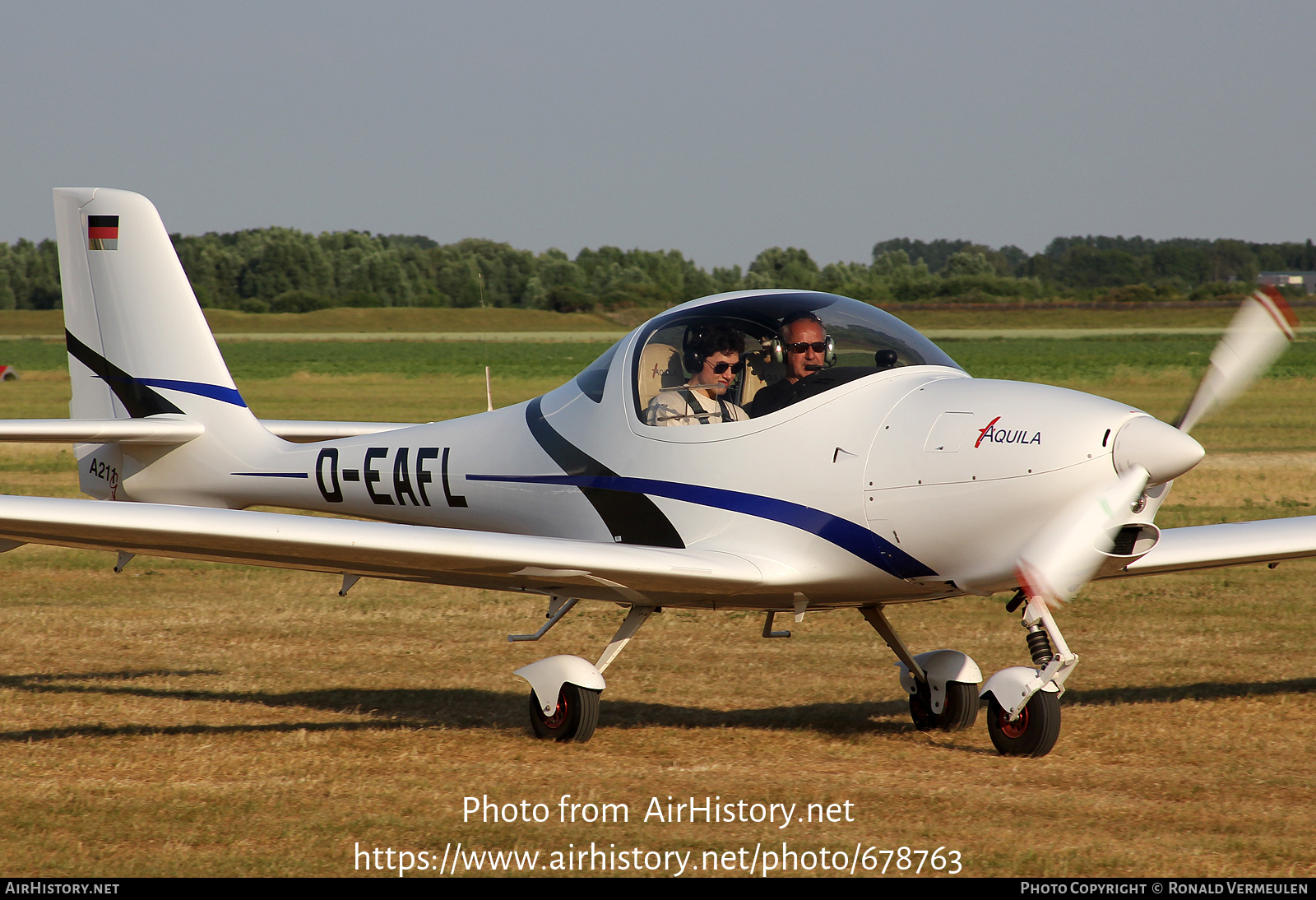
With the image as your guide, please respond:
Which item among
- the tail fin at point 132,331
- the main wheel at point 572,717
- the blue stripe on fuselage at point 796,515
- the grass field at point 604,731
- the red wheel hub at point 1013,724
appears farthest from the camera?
the tail fin at point 132,331

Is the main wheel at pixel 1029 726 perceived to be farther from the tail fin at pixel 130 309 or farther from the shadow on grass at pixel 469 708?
the tail fin at pixel 130 309

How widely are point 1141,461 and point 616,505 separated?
9.06ft

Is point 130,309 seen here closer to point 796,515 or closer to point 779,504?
point 779,504

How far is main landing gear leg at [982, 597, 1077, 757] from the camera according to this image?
244 inches

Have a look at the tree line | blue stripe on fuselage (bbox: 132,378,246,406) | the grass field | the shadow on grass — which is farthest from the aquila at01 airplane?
the tree line

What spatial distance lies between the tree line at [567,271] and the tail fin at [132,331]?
78694 millimetres

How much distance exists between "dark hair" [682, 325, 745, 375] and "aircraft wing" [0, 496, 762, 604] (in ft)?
3.26

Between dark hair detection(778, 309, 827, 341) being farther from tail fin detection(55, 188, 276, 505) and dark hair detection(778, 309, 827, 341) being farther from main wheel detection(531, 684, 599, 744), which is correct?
tail fin detection(55, 188, 276, 505)

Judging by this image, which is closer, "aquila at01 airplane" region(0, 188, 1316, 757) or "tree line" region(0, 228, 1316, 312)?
"aquila at01 airplane" region(0, 188, 1316, 757)

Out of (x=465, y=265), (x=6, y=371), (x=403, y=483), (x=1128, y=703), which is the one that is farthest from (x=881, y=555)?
(x=465, y=265)

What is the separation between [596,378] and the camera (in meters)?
7.38

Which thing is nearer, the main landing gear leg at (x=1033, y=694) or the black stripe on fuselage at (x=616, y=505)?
the main landing gear leg at (x=1033, y=694)

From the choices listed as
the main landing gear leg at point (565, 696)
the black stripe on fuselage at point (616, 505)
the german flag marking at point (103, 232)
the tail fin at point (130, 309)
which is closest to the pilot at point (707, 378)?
the black stripe on fuselage at point (616, 505)

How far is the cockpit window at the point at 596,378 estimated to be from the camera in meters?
7.32
